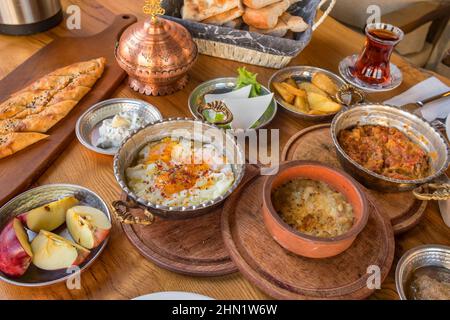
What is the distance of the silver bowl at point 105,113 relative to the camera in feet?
4.17

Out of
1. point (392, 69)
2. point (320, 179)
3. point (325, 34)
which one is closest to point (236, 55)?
point (325, 34)

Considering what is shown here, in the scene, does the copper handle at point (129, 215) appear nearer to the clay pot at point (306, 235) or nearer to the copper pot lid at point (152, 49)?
the clay pot at point (306, 235)

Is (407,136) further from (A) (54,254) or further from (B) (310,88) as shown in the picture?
(A) (54,254)

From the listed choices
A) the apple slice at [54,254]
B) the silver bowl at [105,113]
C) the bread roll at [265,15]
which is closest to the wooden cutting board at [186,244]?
the apple slice at [54,254]

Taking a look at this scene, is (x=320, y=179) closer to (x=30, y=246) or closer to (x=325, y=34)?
(x=30, y=246)

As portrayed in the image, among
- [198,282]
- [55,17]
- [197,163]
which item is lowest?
[198,282]

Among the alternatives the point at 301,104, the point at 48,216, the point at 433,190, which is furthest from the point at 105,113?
the point at 433,190

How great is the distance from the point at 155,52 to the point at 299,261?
2.78 feet

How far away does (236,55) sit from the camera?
1.59m

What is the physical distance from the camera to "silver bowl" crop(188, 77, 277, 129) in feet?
4.40

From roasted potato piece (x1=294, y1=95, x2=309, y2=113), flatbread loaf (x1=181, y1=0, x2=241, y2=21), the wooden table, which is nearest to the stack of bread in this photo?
flatbread loaf (x1=181, y1=0, x2=241, y2=21)

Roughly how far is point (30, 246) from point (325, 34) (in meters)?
1.54

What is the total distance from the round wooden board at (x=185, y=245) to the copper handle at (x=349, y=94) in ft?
2.16

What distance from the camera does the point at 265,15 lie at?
149cm
